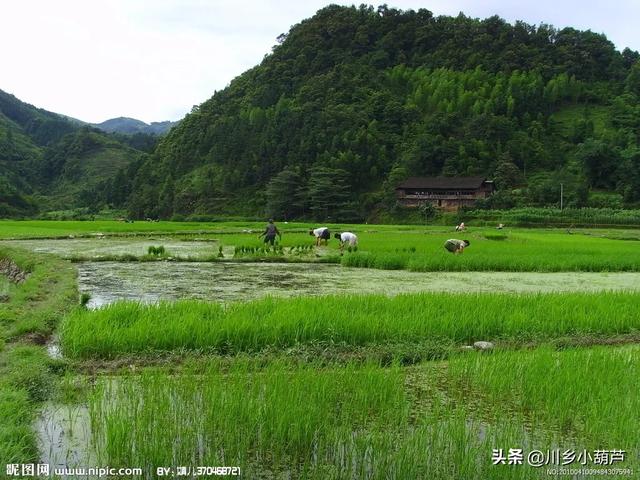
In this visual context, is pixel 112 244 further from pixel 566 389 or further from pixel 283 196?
pixel 283 196

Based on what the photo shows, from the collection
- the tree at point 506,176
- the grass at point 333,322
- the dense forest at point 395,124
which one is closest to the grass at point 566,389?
the grass at point 333,322

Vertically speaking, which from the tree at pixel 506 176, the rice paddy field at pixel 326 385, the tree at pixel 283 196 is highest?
the tree at pixel 506 176

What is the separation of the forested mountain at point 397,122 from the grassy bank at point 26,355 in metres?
46.2

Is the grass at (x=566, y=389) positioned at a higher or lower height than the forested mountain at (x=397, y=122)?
lower

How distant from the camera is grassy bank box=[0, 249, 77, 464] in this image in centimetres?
329

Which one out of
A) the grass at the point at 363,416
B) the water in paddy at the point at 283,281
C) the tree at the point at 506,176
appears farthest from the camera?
the tree at the point at 506,176

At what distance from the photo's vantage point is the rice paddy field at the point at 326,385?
3.29m

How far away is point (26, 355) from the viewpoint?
5.08 m

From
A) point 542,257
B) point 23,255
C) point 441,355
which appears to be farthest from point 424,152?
point 441,355

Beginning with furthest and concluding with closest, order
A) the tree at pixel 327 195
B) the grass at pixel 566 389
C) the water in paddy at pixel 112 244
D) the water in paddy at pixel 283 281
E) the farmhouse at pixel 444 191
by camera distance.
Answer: the tree at pixel 327 195 < the farmhouse at pixel 444 191 < the water in paddy at pixel 112 244 < the water in paddy at pixel 283 281 < the grass at pixel 566 389

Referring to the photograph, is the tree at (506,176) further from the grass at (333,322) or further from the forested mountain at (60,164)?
the forested mountain at (60,164)

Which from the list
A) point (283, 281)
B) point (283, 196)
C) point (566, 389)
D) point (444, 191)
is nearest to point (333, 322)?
point (566, 389)

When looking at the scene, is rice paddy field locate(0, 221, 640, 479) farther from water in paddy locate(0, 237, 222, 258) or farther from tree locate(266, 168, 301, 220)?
tree locate(266, 168, 301, 220)

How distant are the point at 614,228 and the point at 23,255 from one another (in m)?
36.6
